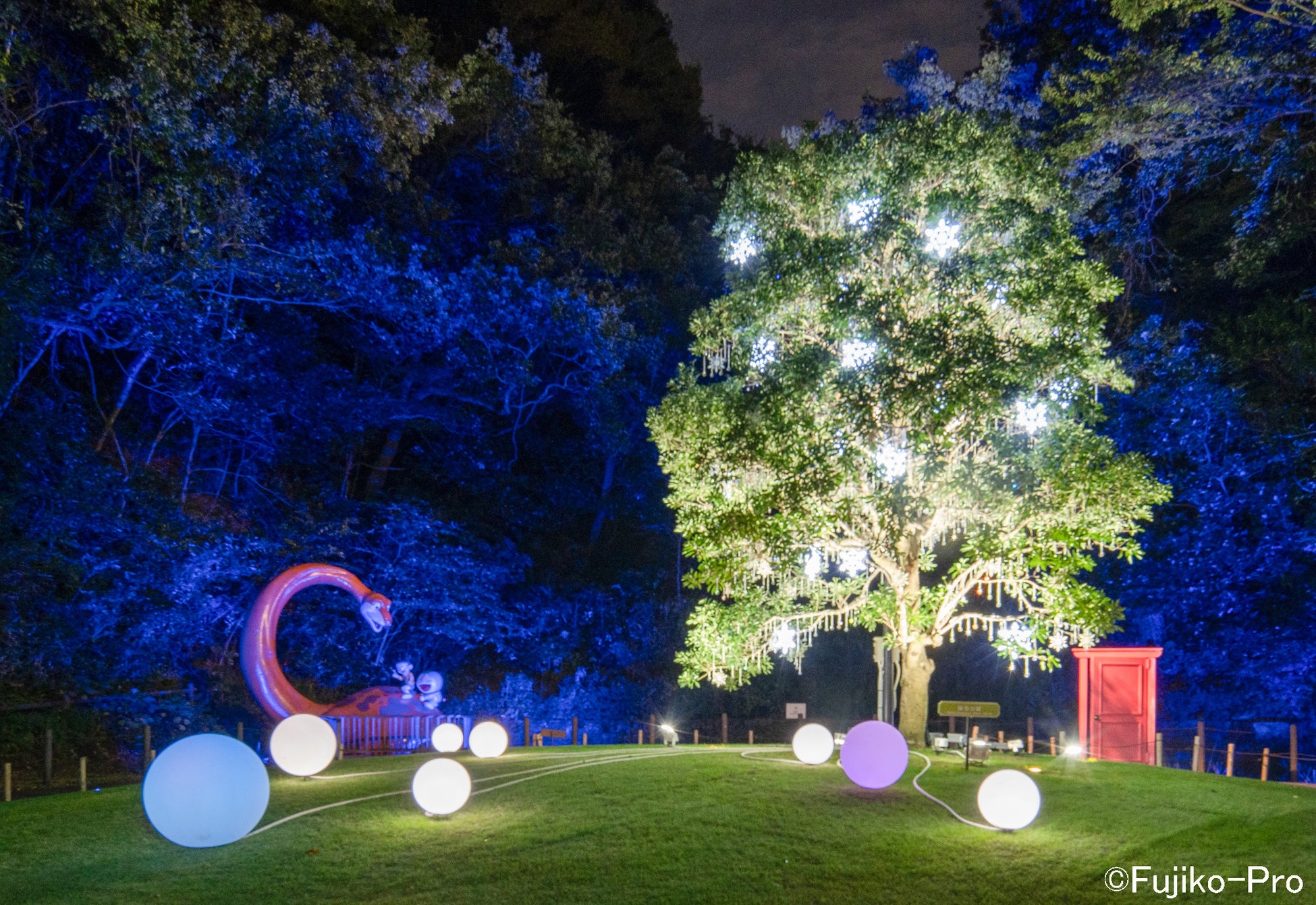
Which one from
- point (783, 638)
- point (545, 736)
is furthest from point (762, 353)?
point (545, 736)

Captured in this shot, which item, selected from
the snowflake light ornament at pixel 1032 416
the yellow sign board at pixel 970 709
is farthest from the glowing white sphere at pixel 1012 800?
the snowflake light ornament at pixel 1032 416

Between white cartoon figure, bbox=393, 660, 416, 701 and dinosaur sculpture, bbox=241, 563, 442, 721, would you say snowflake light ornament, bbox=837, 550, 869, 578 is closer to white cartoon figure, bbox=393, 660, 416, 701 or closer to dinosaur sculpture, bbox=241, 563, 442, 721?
dinosaur sculpture, bbox=241, 563, 442, 721

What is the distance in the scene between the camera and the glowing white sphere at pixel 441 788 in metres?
8.84

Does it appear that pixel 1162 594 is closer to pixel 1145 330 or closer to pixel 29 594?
pixel 1145 330

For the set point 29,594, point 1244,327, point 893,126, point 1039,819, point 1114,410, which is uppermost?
point 893,126

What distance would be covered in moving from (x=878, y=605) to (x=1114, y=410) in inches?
364

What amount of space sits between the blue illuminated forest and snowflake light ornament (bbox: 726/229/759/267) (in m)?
2.03

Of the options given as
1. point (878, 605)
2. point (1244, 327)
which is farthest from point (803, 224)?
point (1244, 327)

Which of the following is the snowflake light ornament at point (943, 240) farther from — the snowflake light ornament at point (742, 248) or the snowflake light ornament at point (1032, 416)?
the snowflake light ornament at point (742, 248)

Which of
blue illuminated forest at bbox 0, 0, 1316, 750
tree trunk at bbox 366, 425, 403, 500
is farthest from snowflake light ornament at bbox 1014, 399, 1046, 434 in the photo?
tree trunk at bbox 366, 425, 403, 500

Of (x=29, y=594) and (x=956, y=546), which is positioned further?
(x=956, y=546)

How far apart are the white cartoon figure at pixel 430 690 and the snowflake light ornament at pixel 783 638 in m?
6.45

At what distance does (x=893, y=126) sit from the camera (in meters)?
13.3

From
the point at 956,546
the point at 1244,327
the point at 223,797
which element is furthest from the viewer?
the point at 956,546
